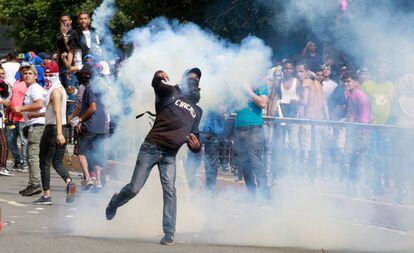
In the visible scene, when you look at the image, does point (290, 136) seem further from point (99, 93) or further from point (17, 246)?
point (17, 246)

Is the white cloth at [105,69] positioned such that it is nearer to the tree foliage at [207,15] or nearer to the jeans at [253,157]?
the tree foliage at [207,15]

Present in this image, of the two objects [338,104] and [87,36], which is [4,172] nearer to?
[87,36]

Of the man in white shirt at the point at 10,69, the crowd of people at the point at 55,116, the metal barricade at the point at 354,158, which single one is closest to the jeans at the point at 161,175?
the crowd of people at the point at 55,116

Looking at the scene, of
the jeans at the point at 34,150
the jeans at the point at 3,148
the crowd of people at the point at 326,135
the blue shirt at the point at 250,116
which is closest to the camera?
the crowd of people at the point at 326,135

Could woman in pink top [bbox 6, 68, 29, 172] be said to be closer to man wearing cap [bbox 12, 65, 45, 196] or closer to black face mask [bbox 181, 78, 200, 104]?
man wearing cap [bbox 12, 65, 45, 196]

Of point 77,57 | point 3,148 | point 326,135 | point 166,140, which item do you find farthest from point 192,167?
point 77,57

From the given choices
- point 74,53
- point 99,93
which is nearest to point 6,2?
point 74,53

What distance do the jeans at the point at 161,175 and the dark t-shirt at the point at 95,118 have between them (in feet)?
15.4

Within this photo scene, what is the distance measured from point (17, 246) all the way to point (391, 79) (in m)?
5.61

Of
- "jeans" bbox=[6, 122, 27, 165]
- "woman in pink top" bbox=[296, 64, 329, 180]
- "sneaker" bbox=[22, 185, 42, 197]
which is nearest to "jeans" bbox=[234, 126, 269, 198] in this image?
"woman in pink top" bbox=[296, 64, 329, 180]

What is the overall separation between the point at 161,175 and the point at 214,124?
4.19 meters

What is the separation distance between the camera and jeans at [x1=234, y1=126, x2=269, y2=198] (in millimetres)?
14086

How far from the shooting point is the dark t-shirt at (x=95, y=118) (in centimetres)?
1564

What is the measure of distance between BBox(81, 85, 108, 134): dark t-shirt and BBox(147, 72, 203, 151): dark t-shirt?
4706mm
